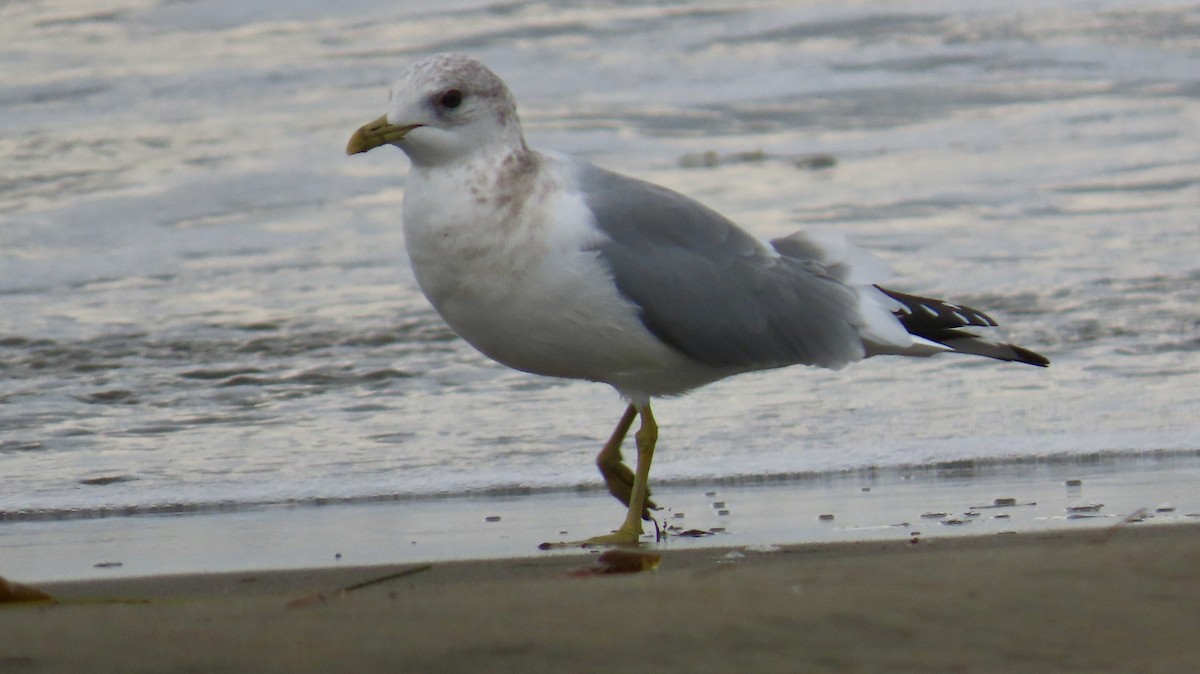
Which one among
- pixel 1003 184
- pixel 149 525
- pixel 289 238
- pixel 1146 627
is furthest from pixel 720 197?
pixel 1146 627

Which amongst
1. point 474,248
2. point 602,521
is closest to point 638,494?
point 602,521

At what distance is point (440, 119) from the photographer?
4.48 meters

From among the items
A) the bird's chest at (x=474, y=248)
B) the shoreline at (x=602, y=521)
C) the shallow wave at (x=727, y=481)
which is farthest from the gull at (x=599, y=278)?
the shallow wave at (x=727, y=481)

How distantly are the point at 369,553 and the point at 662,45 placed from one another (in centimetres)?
1260

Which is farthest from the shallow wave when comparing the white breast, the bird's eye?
the bird's eye

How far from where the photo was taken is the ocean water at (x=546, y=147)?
5.57 metres

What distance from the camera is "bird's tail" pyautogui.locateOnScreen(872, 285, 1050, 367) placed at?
16.5 ft

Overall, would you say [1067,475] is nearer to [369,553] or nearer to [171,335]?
[369,553]

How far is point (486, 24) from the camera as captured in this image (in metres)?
16.6

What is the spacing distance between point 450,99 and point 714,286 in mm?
863

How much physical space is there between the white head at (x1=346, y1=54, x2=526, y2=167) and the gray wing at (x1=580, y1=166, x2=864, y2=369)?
0.94 feet

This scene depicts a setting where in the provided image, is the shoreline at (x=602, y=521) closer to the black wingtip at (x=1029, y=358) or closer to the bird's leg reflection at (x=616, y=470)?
the bird's leg reflection at (x=616, y=470)

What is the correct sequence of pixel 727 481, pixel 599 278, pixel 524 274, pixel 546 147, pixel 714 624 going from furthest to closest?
pixel 546 147 → pixel 727 481 → pixel 599 278 → pixel 524 274 → pixel 714 624

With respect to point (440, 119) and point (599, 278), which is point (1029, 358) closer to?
point (599, 278)
